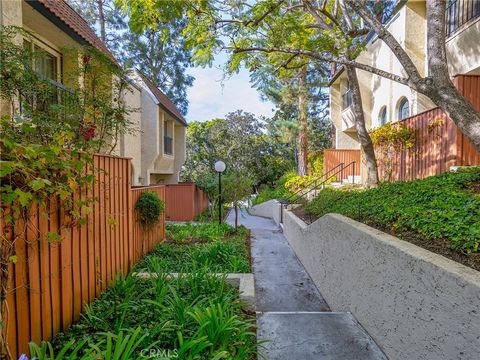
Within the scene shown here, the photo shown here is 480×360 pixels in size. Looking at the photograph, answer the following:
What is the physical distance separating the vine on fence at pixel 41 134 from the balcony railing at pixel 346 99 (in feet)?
43.2

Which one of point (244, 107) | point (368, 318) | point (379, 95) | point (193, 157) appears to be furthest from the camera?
point (244, 107)

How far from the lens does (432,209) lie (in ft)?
12.7

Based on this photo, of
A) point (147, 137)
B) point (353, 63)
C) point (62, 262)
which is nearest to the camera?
point (62, 262)

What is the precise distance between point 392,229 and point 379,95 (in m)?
11.4

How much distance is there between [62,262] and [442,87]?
6336 mm

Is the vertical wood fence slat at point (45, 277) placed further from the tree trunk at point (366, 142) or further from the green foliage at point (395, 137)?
the green foliage at point (395, 137)

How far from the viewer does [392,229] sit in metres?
4.12

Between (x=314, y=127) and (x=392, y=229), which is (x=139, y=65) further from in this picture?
(x=392, y=229)

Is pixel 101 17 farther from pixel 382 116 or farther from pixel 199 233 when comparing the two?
pixel 382 116

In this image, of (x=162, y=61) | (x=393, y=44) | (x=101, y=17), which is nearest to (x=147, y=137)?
(x=393, y=44)

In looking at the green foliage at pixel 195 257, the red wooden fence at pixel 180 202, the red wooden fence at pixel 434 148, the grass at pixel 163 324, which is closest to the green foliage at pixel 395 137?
the red wooden fence at pixel 434 148

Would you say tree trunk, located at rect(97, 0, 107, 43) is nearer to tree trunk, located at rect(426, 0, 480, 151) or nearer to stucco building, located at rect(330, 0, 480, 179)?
stucco building, located at rect(330, 0, 480, 179)

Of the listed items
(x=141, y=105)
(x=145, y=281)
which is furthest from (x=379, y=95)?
(x=145, y=281)

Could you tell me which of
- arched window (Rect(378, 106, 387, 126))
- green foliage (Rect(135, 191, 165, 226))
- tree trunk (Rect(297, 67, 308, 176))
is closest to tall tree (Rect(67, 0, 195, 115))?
tree trunk (Rect(297, 67, 308, 176))
